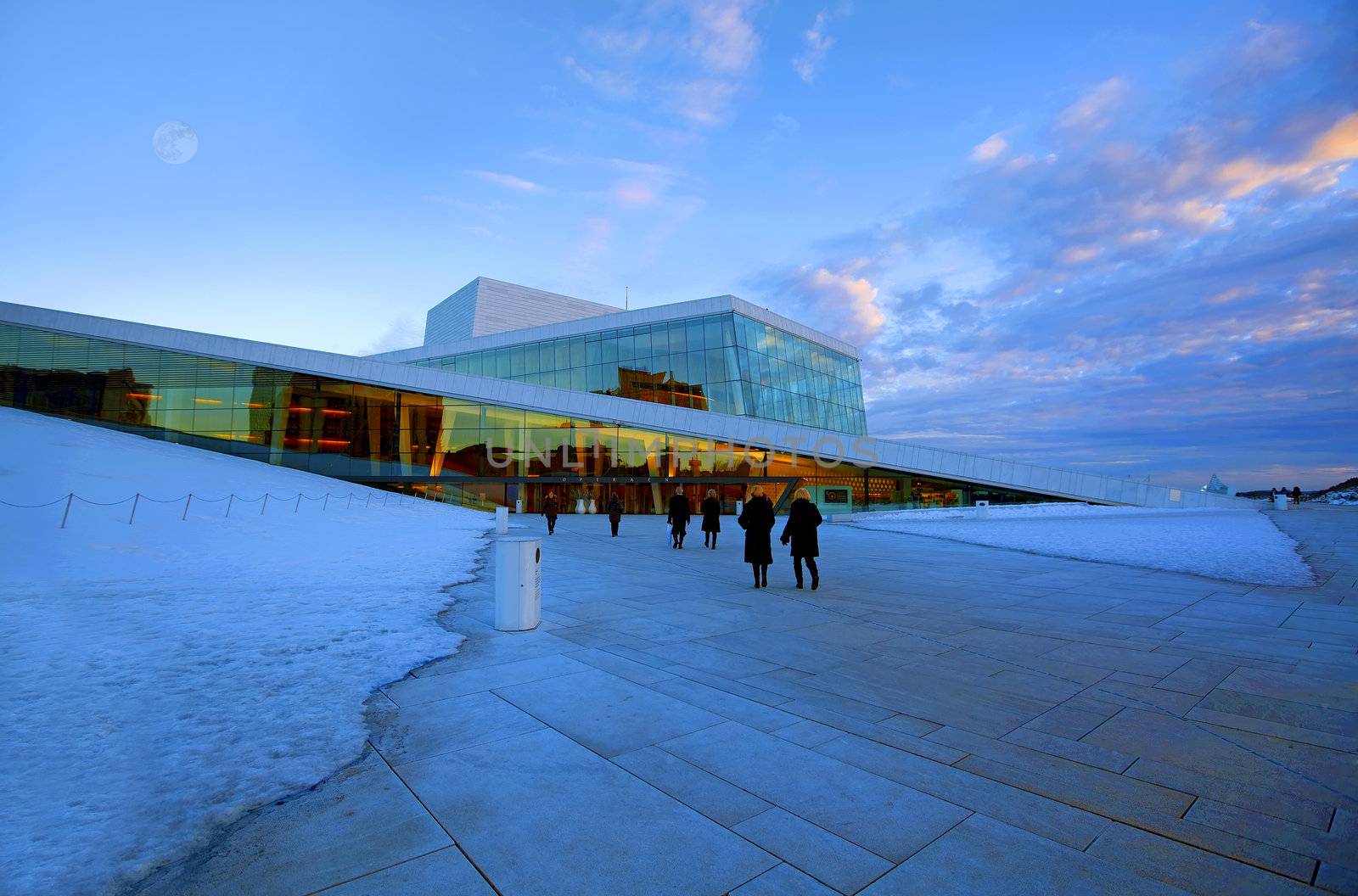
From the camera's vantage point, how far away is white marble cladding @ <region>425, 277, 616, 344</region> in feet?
195

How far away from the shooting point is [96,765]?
3689 millimetres

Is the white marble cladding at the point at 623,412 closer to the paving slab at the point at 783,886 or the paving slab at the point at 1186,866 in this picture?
the paving slab at the point at 1186,866

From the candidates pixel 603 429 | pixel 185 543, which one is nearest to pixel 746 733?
pixel 185 543

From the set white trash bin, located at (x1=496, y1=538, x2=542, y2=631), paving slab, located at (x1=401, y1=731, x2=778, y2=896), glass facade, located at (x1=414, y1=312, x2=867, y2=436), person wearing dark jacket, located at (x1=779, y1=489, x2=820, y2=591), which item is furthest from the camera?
glass facade, located at (x1=414, y1=312, x2=867, y2=436)

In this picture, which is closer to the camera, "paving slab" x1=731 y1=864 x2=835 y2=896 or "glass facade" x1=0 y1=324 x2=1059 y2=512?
"paving slab" x1=731 y1=864 x2=835 y2=896

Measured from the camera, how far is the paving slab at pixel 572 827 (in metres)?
2.65

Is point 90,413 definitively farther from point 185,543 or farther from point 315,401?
point 185,543

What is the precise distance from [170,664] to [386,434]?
31.9 m

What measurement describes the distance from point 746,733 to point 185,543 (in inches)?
578

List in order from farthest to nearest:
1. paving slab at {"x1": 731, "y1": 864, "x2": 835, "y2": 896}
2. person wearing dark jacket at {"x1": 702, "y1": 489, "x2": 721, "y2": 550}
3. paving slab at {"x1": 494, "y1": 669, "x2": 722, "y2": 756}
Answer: person wearing dark jacket at {"x1": 702, "y1": 489, "x2": 721, "y2": 550} → paving slab at {"x1": 494, "y1": 669, "x2": 722, "y2": 756} → paving slab at {"x1": 731, "y1": 864, "x2": 835, "y2": 896}

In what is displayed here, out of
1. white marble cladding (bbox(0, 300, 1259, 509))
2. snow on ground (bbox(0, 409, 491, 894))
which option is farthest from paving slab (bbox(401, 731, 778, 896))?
white marble cladding (bbox(0, 300, 1259, 509))

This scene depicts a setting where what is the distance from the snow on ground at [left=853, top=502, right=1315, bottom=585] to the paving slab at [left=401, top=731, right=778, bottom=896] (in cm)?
1250

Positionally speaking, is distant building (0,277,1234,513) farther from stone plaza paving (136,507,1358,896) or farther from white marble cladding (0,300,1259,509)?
stone plaza paving (136,507,1358,896)

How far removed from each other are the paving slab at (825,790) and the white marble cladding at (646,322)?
35.1 metres
